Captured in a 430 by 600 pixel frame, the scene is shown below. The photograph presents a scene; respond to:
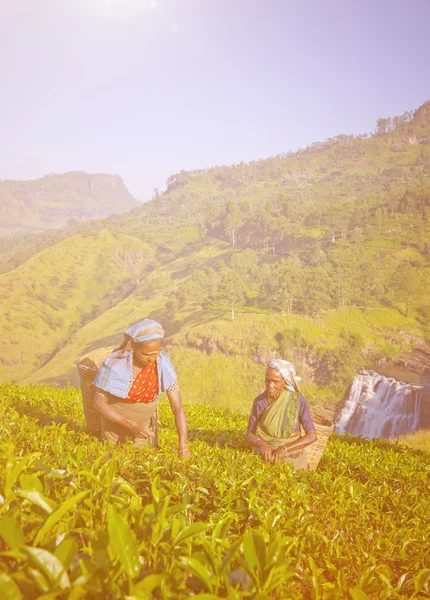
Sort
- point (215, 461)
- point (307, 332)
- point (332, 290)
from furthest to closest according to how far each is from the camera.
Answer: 1. point (332, 290)
2. point (307, 332)
3. point (215, 461)

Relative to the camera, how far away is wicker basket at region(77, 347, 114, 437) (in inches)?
195

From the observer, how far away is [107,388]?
4.18m

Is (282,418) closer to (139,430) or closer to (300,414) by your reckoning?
(300,414)

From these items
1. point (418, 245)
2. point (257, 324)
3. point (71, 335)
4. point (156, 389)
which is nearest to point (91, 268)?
point (71, 335)

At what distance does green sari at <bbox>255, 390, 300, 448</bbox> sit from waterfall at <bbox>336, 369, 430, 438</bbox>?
3321 cm

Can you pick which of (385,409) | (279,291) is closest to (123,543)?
(385,409)

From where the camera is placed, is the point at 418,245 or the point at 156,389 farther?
the point at 418,245

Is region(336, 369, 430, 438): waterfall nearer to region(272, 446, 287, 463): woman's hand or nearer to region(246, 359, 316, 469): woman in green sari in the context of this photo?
region(246, 359, 316, 469): woman in green sari

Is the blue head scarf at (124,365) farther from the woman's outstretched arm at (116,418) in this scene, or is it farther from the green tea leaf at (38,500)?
the green tea leaf at (38,500)

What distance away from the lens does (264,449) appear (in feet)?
14.6

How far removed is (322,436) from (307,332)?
163ft

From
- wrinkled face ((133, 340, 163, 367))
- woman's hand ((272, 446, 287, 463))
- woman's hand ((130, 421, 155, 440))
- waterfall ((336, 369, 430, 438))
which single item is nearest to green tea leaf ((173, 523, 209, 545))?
woman's hand ((130, 421, 155, 440))

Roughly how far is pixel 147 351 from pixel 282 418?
1.80 m

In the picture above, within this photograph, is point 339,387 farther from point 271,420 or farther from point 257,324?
point 271,420
